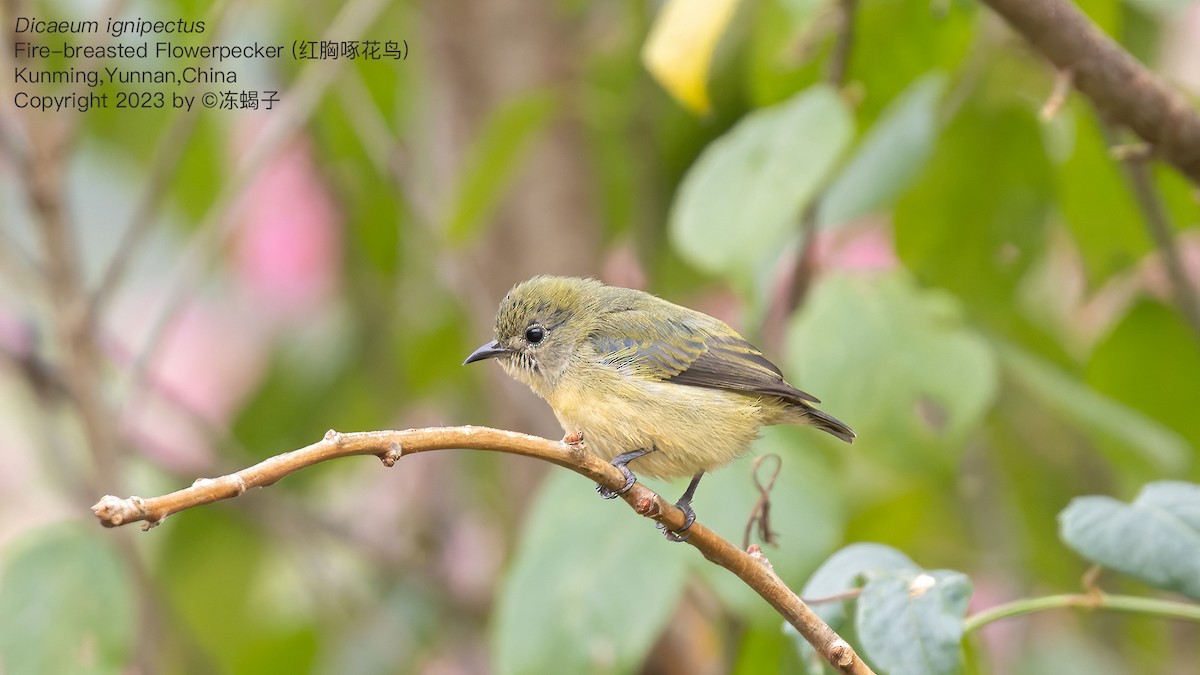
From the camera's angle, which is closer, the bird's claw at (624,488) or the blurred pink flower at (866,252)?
the bird's claw at (624,488)

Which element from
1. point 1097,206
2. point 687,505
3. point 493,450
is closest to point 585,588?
point 687,505

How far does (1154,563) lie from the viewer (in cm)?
168

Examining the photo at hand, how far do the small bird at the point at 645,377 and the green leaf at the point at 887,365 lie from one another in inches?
3.2

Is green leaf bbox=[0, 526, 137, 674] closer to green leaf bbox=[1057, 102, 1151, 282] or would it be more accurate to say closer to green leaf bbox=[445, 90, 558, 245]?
green leaf bbox=[445, 90, 558, 245]

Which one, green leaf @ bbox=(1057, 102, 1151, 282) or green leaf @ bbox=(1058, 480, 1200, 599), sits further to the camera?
green leaf @ bbox=(1057, 102, 1151, 282)

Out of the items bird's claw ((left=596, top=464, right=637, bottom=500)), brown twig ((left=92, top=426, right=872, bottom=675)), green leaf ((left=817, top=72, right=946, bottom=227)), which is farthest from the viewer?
green leaf ((left=817, top=72, right=946, bottom=227))

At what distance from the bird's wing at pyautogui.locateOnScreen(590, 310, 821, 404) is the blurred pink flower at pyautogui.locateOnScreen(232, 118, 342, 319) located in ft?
7.48

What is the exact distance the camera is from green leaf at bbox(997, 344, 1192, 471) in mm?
2645

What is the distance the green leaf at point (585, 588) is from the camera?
231 cm

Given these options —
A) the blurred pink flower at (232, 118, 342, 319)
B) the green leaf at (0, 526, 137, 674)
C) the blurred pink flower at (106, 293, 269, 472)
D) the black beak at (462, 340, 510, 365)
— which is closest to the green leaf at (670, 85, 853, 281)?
the black beak at (462, 340, 510, 365)

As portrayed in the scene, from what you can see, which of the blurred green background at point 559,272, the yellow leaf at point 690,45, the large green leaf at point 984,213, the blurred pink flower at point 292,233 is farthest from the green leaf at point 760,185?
the blurred pink flower at point 292,233

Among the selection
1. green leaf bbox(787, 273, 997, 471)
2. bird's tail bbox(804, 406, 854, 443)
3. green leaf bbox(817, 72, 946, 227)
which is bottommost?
bird's tail bbox(804, 406, 854, 443)

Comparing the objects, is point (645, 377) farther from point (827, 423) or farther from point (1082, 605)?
point (1082, 605)

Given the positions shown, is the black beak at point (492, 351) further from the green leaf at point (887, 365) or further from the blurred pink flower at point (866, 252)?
the blurred pink flower at point (866, 252)
